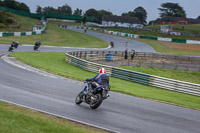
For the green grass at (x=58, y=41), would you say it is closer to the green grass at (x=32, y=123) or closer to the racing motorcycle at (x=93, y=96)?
the racing motorcycle at (x=93, y=96)

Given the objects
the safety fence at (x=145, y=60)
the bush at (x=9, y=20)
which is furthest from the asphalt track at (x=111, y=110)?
the bush at (x=9, y=20)

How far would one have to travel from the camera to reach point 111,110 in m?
13.0

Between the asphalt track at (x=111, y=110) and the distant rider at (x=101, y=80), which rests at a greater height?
the distant rider at (x=101, y=80)

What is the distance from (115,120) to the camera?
37.3 feet

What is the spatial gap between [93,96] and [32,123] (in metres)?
4.07

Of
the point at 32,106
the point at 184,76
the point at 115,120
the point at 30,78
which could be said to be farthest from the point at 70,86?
the point at 184,76

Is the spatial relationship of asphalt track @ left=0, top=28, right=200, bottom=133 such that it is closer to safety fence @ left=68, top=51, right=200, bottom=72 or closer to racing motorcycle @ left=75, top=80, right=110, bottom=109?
racing motorcycle @ left=75, top=80, right=110, bottom=109

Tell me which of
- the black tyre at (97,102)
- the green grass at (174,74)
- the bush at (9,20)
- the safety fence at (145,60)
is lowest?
the green grass at (174,74)

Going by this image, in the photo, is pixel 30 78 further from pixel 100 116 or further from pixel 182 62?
pixel 182 62

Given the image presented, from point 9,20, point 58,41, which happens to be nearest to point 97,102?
point 58,41

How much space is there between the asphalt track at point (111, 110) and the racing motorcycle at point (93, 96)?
0.91 ft

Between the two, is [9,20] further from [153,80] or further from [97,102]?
[97,102]

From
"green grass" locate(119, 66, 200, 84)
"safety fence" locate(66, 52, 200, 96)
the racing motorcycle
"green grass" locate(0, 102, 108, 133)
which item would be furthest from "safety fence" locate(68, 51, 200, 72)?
"green grass" locate(0, 102, 108, 133)

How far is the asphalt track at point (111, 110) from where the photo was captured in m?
11.0
